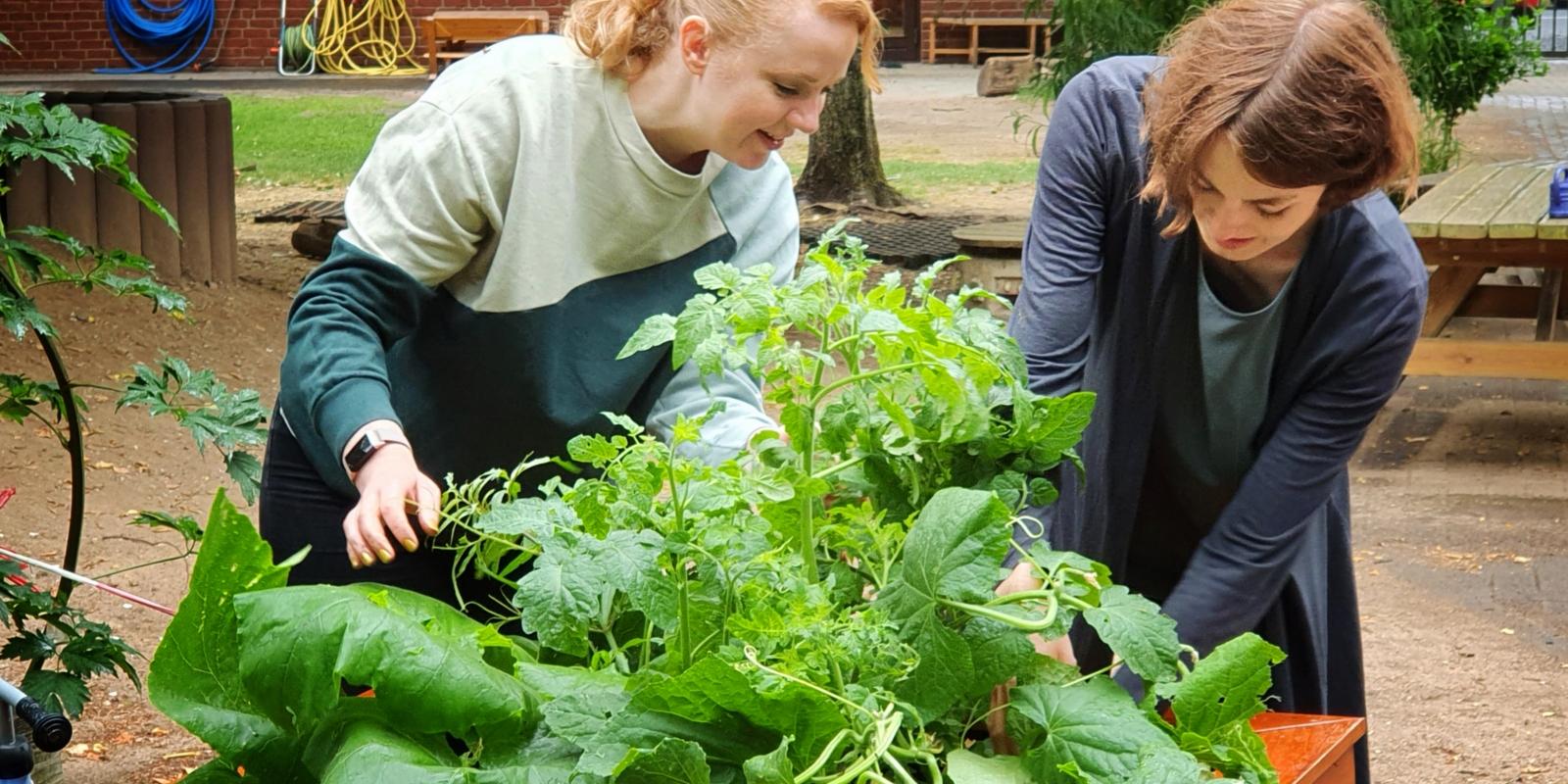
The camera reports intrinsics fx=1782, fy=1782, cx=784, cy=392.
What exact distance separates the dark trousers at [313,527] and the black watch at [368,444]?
Result: 1.22 feet

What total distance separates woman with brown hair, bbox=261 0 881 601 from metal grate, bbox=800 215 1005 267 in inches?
203

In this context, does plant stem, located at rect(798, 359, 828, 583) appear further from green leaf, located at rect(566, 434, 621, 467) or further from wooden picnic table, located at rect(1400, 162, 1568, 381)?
wooden picnic table, located at rect(1400, 162, 1568, 381)

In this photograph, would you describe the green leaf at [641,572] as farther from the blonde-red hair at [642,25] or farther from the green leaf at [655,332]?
the blonde-red hair at [642,25]

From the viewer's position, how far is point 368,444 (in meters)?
1.54

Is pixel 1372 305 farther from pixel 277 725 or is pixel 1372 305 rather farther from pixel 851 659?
pixel 277 725

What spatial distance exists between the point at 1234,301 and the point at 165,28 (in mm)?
18989

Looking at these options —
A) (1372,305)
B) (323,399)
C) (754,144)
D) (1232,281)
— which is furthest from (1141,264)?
(323,399)

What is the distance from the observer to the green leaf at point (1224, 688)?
127 centimetres

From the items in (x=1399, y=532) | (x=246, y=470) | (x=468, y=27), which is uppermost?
(x=246, y=470)

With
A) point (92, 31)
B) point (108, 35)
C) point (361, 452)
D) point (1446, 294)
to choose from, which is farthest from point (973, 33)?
point (361, 452)

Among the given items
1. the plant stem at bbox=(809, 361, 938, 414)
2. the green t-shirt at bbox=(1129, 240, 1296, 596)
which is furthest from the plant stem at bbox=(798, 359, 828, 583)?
the green t-shirt at bbox=(1129, 240, 1296, 596)

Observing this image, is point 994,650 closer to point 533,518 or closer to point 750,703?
point 750,703

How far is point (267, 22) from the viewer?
63.6ft

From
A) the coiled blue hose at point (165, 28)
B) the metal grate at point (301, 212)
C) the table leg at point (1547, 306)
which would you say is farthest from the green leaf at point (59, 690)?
the coiled blue hose at point (165, 28)
